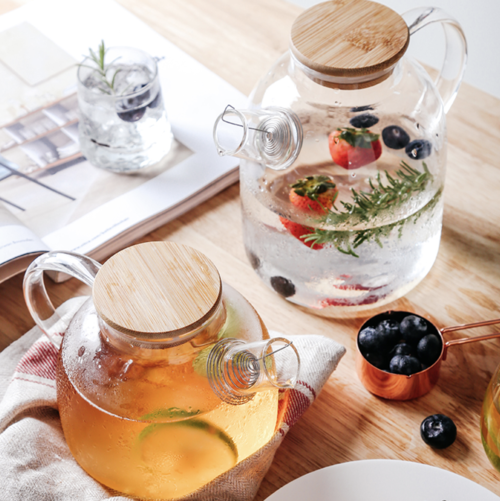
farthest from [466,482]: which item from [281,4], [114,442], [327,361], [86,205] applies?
[281,4]

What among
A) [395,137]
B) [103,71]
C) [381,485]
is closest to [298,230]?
[395,137]

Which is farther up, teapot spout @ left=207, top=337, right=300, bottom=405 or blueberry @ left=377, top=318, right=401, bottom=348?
teapot spout @ left=207, top=337, right=300, bottom=405

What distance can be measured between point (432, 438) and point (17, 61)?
0.83 meters

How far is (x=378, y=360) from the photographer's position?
60 cm

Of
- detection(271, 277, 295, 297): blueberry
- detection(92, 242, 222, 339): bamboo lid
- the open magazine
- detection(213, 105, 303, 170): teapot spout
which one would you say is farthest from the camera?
the open magazine

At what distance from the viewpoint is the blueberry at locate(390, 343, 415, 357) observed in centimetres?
59

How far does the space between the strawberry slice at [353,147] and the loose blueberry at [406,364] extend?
0.19 metres

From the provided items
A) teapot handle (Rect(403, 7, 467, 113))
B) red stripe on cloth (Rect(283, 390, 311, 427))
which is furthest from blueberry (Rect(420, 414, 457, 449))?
teapot handle (Rect(403, 7, 467, 113))

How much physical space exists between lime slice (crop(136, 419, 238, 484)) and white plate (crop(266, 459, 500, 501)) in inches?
2.5

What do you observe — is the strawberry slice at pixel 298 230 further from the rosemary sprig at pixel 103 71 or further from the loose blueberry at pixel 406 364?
the rosemary sprig at pixel 103 71

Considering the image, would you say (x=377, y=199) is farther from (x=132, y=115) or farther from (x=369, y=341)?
(x=132, y=115)

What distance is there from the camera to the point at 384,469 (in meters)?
0.54

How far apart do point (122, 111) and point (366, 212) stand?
35cm

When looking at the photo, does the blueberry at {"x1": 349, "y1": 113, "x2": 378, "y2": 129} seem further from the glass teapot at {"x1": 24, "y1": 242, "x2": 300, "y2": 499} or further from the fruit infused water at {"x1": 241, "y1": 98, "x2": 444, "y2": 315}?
the glass teapot at {"x1": 24, "y1": 242, "x2": 300, "y2": 499}
